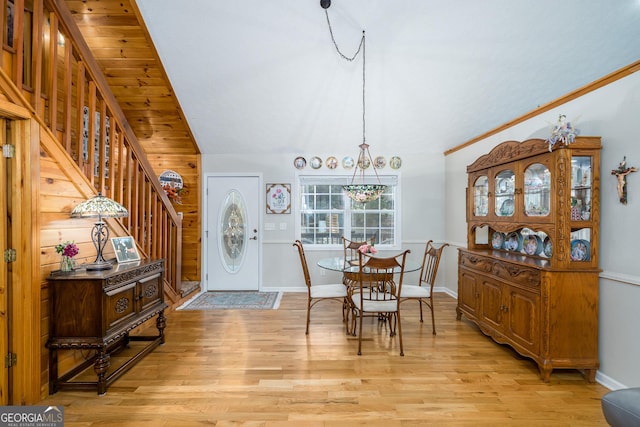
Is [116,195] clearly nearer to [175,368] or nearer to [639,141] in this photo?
[175,368]

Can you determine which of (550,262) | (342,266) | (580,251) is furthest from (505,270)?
(342,266)

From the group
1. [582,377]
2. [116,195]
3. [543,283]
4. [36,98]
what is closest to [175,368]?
[116,195]

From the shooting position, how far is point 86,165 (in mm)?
2771

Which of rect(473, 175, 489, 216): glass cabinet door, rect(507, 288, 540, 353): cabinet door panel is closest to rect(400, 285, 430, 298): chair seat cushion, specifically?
rect(507, 288, 540, 353): cabinet door panel

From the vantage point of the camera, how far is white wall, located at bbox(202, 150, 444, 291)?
16.8 feet

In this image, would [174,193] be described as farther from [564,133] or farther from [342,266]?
[564,133]

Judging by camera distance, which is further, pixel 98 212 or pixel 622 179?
pixel 98 212

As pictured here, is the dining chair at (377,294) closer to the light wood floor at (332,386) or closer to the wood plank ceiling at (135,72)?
the light wood floor at (332,386)

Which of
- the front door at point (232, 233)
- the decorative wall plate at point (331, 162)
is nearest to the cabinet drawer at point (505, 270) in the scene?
the decorative wall plate at point (331, 162)

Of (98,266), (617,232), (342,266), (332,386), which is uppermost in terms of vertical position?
(617,232)

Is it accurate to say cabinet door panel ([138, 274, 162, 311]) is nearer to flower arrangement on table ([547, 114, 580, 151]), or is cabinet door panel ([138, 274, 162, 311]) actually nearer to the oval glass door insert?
the oval glass door insert

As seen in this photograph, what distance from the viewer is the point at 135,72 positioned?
12.4ft

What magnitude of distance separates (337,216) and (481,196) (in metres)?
2.31

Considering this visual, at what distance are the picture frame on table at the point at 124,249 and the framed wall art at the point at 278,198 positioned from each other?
2379 millimetres
